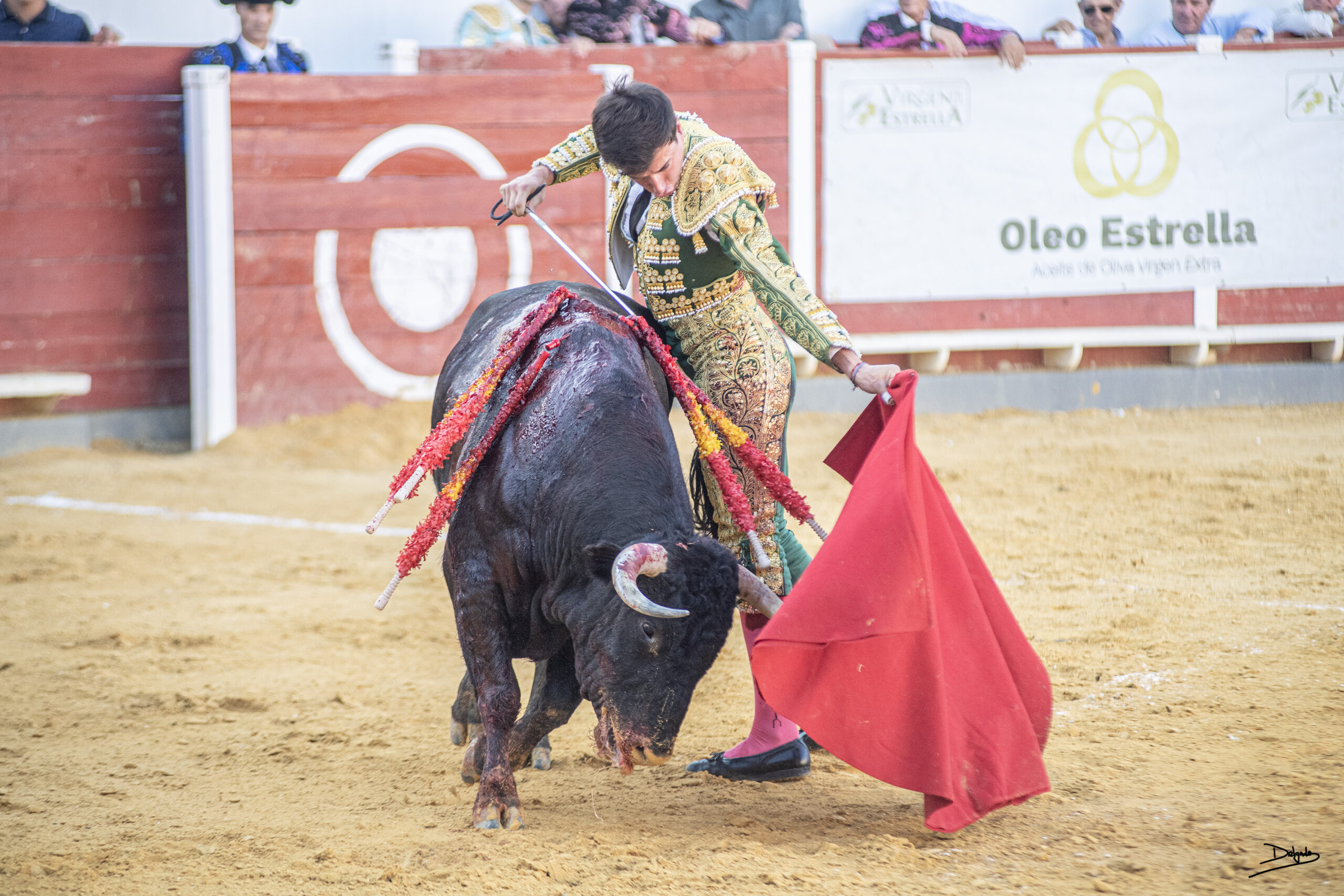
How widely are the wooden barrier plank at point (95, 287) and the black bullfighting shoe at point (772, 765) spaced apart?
14.4 ft

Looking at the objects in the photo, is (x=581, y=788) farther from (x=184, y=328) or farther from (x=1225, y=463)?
(x=184, y=328)

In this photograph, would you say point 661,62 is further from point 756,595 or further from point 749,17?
point 756,595

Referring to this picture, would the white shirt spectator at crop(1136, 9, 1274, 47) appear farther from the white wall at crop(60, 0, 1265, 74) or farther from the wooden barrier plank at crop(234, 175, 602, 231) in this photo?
the wooden barrier plank at crop(234, 175, 602, 231)

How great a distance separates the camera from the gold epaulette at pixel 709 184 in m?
2.52

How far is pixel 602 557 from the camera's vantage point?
2146 mm

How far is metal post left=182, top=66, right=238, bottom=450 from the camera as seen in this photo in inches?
241

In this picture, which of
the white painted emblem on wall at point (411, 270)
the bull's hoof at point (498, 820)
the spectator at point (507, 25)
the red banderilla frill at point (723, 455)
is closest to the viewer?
the bull's hoof at point (498, 820)

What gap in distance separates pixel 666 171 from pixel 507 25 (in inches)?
182

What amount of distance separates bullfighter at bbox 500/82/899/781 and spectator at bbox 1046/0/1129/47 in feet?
16.3

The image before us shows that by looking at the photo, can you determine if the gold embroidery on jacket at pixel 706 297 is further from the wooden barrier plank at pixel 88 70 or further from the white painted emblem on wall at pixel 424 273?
the wooden barrier plank at pixel 88 70

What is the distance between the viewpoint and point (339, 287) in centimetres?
637

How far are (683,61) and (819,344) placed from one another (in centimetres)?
460
